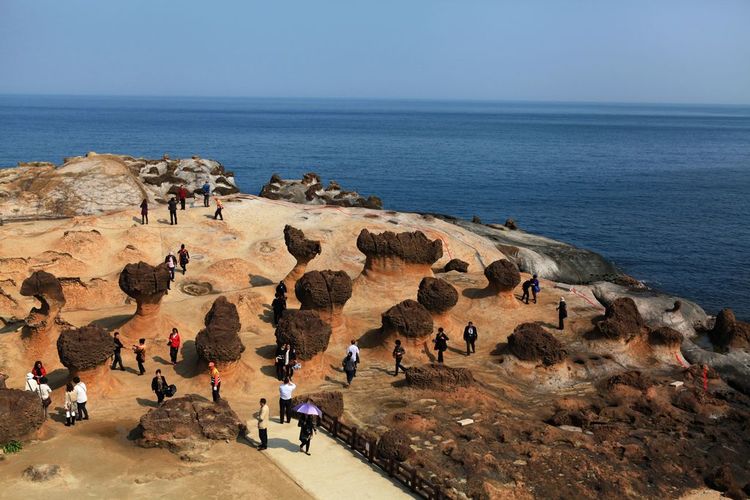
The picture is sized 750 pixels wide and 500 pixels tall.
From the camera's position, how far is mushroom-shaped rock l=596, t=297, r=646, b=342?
111ft

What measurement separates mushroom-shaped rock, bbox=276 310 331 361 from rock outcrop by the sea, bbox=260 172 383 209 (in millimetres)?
39986

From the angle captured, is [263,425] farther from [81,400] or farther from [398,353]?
[398,353]

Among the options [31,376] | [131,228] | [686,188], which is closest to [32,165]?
[131,228]

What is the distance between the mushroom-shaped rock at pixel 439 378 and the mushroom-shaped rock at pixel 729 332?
18.2 metres

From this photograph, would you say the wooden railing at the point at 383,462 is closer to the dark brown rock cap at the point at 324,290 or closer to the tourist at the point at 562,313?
the dark brown rock cap at the point at 324,290

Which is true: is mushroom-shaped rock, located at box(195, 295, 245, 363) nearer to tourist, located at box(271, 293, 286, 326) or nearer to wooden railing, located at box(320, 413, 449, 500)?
wooden railing, located at box(320, 413, 449, 500)

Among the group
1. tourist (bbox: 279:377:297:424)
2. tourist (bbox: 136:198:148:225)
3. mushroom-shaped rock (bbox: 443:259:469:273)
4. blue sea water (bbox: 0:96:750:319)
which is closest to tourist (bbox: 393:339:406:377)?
tourist (bbox: 279:377:297:424)

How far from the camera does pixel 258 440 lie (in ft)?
71.9

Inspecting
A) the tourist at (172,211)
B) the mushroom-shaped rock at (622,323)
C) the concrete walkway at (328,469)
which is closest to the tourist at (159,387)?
the concrete walkway at (328,469)

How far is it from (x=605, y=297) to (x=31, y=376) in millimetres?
32873

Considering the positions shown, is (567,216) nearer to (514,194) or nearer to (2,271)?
(514,194)

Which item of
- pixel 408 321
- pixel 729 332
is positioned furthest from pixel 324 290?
pixel 729 332

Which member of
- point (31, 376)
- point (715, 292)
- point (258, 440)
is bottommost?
point (715, 292)

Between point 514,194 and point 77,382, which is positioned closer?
point 77,382
